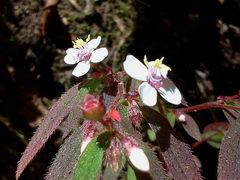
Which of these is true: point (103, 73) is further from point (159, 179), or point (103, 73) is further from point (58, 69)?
point (58, 69)

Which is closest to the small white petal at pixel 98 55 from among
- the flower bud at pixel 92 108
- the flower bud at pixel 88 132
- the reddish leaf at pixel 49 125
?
the reddish leaf at pixel 49 125

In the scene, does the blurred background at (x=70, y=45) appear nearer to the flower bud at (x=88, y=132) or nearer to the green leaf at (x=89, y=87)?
the green leaf at (x=89, y=87)

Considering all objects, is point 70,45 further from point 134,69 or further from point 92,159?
point 92,159

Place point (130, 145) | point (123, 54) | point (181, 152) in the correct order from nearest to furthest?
point (130, 145), point (181, 152), point (123, 54)

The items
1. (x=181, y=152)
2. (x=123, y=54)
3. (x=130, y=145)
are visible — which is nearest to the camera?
(x=130, y=145)

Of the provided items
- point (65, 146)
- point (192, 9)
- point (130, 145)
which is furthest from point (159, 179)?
point (192, 9)

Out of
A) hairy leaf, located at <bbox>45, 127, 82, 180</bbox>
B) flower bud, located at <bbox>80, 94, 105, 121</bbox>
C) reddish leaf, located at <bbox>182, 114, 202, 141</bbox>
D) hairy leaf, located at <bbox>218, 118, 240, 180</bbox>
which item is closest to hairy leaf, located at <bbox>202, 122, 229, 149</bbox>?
reddish leaf, located at <bbox>182, 114, 202, 141</bbox>
